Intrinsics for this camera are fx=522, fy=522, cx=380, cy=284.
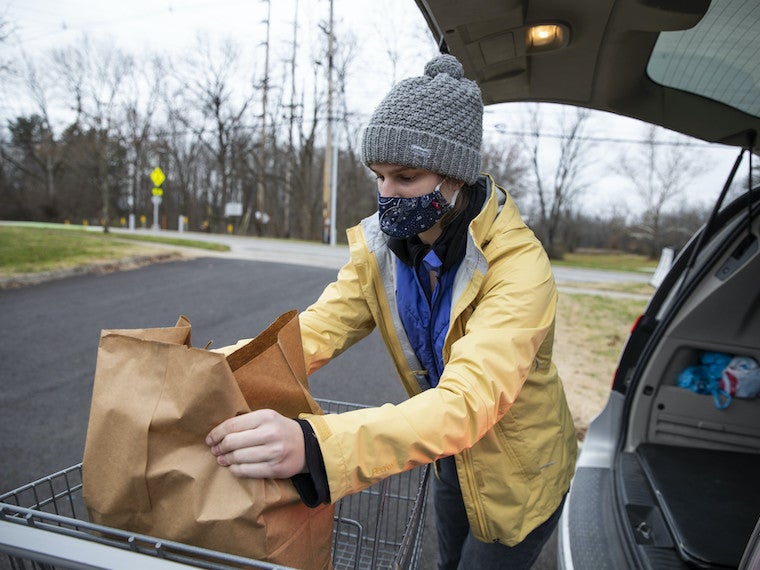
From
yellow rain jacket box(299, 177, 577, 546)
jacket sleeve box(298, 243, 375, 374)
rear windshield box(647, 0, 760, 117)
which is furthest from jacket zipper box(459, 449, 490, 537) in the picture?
rear windshield box(647, 0, 760, 117)

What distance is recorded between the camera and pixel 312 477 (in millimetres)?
1051

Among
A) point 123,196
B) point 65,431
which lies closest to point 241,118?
point 123,196

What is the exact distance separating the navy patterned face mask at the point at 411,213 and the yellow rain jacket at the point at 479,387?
124mm

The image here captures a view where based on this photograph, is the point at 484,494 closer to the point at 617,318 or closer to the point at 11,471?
the point at 11,471

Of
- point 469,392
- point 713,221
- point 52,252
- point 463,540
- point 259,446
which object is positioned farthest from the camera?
point 52,252

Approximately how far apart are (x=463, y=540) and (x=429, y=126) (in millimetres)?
1596

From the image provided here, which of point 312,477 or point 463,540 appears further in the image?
point 463,540

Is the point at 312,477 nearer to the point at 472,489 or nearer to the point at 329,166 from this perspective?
the point at 472,489

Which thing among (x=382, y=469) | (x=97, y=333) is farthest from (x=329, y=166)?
(x=382, y=469)

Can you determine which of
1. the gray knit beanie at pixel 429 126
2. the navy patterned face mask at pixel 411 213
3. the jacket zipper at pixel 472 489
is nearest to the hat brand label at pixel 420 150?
the gray knit beanie at pixel 429 126

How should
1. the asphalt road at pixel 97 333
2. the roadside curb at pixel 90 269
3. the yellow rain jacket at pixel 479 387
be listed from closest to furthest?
the yellow rain jacket at pixel 479 387, the asphalt road at pixel 97 333, the roadside curb at pixel 90 269

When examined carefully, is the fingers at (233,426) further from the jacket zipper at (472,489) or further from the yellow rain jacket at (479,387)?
the jacket zipper at (472,489)

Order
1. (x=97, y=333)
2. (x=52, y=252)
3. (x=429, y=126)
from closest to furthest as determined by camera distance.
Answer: (x=429, y=126)
(x=97, y=333)
(x=52, y=252)

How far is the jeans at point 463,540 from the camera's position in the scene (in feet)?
5.65
